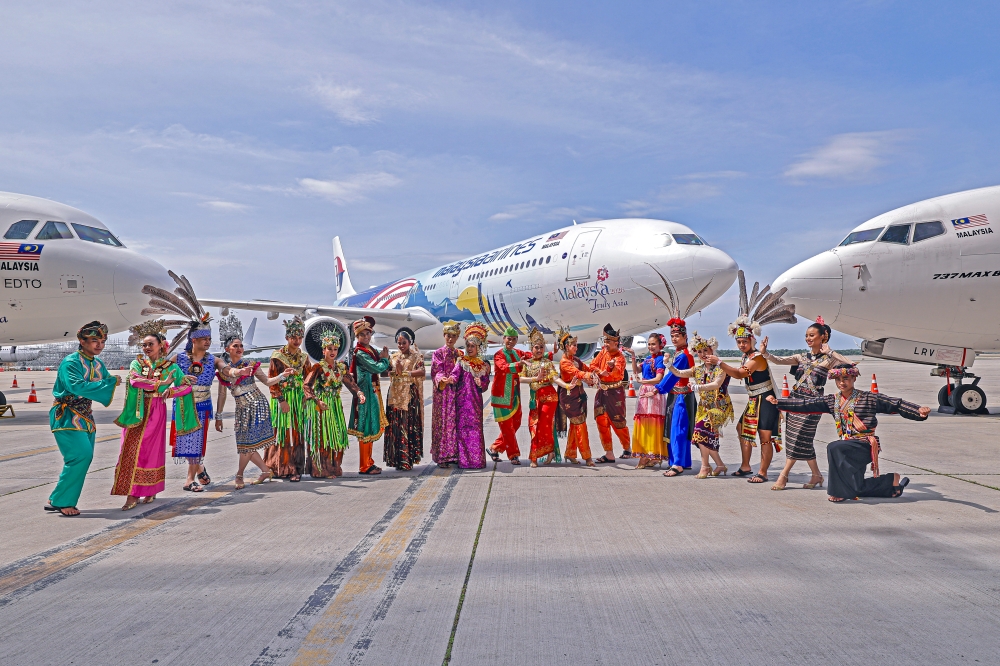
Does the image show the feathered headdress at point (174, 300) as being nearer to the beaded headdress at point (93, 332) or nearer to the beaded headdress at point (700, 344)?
the beaded headdress at point (93, 332)

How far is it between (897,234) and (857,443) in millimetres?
7446

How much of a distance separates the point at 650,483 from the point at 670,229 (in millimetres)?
11350

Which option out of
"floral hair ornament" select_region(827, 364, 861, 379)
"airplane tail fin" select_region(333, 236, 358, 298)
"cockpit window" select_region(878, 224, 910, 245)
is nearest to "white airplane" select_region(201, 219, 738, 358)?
"cockpit window" select_region(878, 224, 910, 245)

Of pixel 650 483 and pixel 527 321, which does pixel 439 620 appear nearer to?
pixel 650 483

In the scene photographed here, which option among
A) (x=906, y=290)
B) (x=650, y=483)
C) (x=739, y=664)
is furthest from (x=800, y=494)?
(x=906, y=290)

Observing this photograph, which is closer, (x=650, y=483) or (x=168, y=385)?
(x=168, y=385)

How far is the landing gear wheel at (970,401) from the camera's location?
45.6ft

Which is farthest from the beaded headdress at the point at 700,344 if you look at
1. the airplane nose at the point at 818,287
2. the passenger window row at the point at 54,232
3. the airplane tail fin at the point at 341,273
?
the airplane tail fin at the point at 341,273

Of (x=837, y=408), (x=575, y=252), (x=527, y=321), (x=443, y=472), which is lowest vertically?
(x=443, y=472)

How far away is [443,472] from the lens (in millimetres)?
8195

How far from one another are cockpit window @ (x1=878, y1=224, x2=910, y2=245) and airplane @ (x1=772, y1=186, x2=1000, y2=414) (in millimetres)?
15

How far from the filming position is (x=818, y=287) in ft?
39.9

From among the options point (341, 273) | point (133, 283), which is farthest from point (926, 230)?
point (341, 273)

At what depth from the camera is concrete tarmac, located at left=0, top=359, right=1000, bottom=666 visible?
3.15 metres
